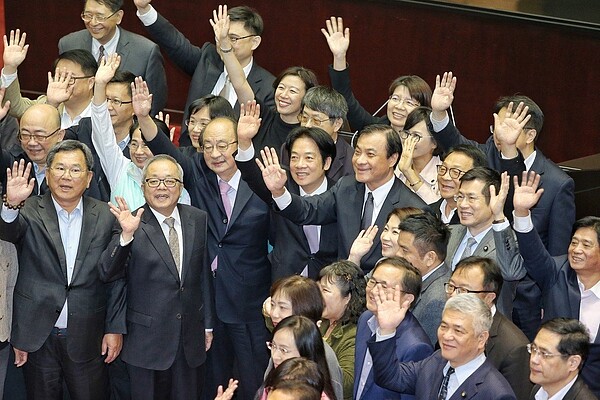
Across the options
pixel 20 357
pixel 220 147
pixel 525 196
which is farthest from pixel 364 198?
pixel 20 357

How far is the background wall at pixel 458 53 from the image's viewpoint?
6.26 metres

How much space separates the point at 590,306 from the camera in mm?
4363

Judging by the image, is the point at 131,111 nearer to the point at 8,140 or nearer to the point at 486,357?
the point at 8,140

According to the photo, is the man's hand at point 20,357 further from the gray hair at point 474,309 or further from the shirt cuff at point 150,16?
the shirt cuff at point 150,16

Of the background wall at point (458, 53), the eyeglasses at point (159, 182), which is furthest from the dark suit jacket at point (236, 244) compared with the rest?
the background wall at point (458, 53)

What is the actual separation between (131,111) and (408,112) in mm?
1269

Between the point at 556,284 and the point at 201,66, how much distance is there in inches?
88.2

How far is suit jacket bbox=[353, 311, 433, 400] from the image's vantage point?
4004mm

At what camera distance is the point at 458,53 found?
6.50m

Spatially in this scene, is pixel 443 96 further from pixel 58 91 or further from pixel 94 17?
pixel 94 17

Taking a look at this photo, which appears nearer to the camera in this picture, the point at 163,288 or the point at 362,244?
the point at 362,244

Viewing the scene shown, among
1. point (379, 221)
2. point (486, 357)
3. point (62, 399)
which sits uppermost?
point (379, 221)

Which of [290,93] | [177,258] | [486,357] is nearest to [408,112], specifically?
[290,93]

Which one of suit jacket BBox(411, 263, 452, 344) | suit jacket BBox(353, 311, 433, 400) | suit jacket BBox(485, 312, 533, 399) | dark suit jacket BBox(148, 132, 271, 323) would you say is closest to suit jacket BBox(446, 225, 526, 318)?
suit jacket BBox(411, 263, 452, 344)
